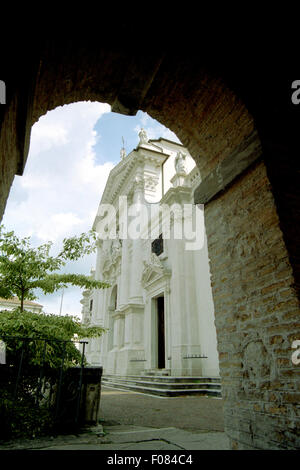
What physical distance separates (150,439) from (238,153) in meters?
3.72

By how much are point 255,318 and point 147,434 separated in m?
2.48

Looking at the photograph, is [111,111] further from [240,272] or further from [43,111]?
[240,272]

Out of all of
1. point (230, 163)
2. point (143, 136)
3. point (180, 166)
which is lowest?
point (230, 163)

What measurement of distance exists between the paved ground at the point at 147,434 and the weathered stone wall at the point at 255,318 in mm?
1036

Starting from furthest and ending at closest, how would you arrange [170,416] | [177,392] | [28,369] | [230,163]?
[177,392]
[170,416]
[28,369]
[230,163]

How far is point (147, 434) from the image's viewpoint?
13.0 feet

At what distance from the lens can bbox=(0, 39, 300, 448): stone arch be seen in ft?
8.46

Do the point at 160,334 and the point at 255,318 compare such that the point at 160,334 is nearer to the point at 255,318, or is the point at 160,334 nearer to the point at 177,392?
the point at 177,392

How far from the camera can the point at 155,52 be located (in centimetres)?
350

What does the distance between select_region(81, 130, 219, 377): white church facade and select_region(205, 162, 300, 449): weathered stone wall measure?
6848 millimetres

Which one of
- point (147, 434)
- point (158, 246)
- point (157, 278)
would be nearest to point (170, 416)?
point (147, 434)

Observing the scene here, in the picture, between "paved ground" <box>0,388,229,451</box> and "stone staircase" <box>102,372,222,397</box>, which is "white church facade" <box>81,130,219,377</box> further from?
"paved ground" <box>0,388,229,451</box>
